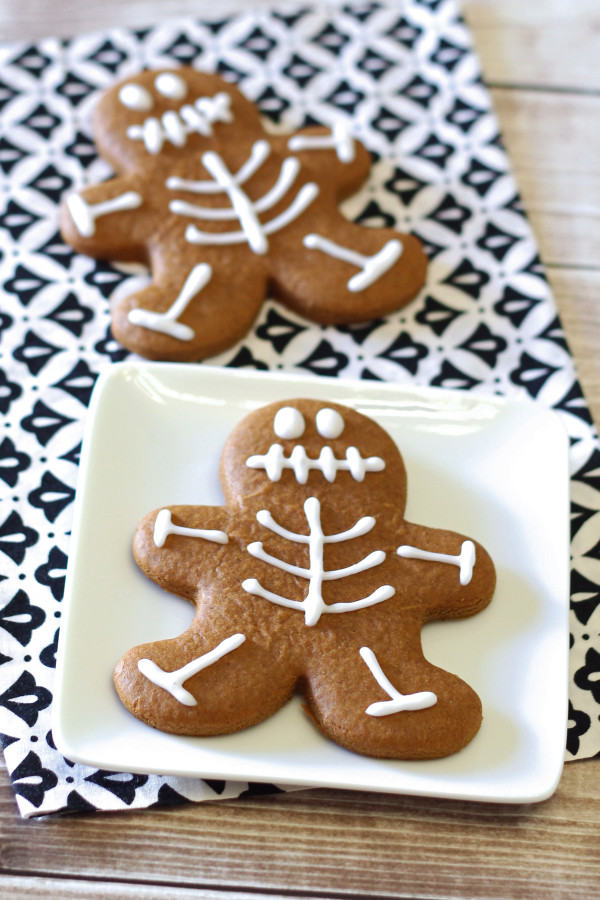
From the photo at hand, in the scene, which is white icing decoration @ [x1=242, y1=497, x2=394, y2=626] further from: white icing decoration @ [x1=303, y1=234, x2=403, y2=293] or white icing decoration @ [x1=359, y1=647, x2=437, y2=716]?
white icing decoration @ [x1=303, y1=234, x2=403, y2=293]

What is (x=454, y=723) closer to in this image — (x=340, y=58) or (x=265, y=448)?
(x=265, y=448)

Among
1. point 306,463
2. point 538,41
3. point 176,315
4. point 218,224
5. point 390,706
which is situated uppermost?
point 538,41

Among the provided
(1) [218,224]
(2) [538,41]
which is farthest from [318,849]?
(2) [538,41]

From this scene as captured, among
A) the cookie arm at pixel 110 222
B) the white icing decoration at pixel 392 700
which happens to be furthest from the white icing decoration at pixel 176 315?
the white icing decoration at pixel 392 700

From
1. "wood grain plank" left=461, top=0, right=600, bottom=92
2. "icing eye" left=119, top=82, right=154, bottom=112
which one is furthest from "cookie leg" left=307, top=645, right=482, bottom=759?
"wood grain plank" left=461, top=0, right=600, bottom=92

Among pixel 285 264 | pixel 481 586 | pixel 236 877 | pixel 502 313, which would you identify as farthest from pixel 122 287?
pixel 236 877

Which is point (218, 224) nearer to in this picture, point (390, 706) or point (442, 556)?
point (442, 556)

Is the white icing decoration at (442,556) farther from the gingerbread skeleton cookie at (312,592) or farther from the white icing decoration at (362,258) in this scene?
the white icing decoration at (362,258)
